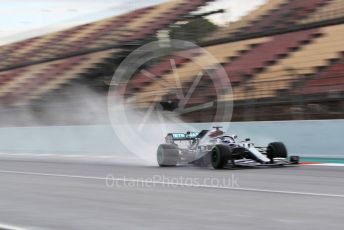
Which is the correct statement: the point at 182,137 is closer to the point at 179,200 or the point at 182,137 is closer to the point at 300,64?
the point at 179,200

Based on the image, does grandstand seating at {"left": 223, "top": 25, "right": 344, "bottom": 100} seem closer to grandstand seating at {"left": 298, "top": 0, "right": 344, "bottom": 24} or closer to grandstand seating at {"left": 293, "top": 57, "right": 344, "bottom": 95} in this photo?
grandstand seating at {"left": 293, "top": 57, "right": 344, "bottom": 95}

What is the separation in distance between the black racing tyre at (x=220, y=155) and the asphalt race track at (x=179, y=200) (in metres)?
0.28

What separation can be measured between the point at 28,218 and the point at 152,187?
2970mm

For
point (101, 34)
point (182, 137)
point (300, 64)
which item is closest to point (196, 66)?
point (300, 64)

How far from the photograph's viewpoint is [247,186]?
341 inches

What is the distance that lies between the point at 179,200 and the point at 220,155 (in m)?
4.38

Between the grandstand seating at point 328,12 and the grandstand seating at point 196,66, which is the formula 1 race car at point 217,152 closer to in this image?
the grandstand seating at point 196,66

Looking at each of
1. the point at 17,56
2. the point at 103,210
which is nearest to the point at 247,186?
the point at 103,210

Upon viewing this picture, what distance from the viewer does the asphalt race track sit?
565 cm

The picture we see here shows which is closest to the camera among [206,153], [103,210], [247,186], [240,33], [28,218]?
[28,218]

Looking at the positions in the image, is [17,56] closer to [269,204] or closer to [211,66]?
[211,66]

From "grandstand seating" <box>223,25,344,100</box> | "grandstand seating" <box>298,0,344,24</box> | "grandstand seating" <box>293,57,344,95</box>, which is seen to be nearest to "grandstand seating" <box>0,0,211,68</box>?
"grandstand seating" <box>298,0,344,24</box>

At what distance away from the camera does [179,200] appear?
725 centimetres

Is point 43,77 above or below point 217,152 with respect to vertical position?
above
